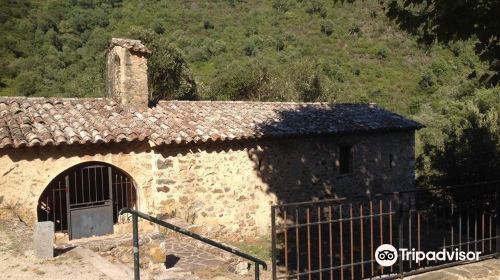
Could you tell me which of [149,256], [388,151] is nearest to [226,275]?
[149,256]

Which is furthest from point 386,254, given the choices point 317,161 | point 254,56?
point 254,56

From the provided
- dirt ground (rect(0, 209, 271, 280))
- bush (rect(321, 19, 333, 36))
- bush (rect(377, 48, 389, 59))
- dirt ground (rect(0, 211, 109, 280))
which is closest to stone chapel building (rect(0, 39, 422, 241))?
dirt ground (rect(0, 209, 271, 280))

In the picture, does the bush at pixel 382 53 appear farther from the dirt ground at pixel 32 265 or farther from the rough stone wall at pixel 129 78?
the dirt ground at pixel 32 265

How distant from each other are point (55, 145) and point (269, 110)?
6868mm

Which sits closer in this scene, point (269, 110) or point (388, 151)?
point (269, 110)

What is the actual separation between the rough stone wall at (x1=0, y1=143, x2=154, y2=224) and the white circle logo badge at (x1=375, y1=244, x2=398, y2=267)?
19.8ft

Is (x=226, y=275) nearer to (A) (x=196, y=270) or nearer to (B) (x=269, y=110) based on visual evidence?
(A) (x=196, y=270)

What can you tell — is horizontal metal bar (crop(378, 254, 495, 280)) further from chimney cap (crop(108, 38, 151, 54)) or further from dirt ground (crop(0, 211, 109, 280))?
chimney cap (crop(108, 38, 151, 54))

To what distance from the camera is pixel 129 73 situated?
11.1m

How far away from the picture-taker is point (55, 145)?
893 cm

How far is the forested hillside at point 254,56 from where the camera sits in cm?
2591

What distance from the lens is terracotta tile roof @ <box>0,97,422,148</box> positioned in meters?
9.20

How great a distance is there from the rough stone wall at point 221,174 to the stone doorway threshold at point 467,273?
6362 millimetres

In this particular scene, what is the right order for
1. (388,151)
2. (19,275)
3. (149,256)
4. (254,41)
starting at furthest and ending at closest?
(254,41), (388,151), (149,256), (19,275)
